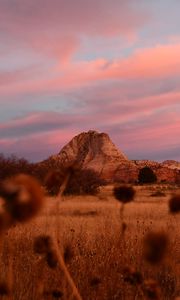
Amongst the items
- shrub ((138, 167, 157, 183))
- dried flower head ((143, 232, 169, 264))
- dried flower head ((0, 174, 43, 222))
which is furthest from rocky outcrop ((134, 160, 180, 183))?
dried flower head ((0, 174, 43, 222))

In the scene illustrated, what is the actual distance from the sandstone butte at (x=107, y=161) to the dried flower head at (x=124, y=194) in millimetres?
103099

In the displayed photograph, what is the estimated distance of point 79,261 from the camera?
796 cm

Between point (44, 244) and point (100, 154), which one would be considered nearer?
point (44, 244)

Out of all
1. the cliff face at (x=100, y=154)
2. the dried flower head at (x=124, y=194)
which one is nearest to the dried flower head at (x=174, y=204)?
the dried flower head at (x=124, y=194)

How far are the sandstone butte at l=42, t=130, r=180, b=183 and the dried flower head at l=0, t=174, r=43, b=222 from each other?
104322 mm

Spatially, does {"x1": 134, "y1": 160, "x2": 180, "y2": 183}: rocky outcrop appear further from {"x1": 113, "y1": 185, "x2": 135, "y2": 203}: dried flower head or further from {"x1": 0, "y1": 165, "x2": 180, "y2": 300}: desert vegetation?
{"x1": 113, "y1": 185, "x2": 135, "y2": 203}: dried flower head

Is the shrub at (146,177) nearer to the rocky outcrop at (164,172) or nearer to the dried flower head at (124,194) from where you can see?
the rocky outcrop at (164,172)

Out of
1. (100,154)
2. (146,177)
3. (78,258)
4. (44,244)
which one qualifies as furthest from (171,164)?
(44,244)

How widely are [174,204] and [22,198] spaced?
3.16ft

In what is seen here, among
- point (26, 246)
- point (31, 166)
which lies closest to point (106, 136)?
point (31, 166)

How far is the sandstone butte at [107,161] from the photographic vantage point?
371ft

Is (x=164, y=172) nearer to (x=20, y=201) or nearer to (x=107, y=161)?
(x=107, y=161)

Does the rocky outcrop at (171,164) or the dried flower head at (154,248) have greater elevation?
the rocky outcrop at (171,164)

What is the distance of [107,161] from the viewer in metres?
123
